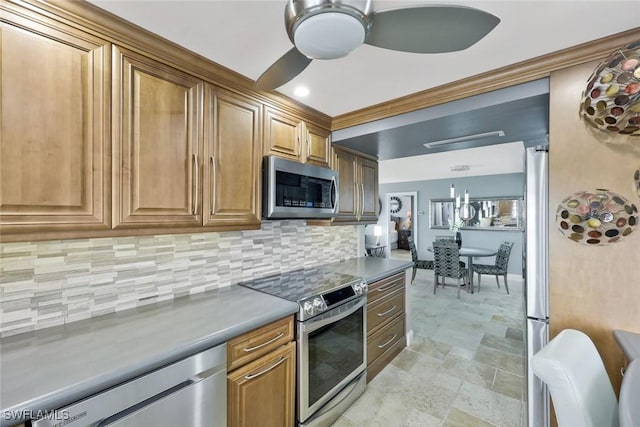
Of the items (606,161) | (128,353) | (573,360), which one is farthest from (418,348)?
(128,353)

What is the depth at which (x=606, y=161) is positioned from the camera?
4.53 ft

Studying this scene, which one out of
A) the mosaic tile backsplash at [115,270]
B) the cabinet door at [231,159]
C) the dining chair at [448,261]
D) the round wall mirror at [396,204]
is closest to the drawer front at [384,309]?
the mosaic tile backsplash at [115,270]

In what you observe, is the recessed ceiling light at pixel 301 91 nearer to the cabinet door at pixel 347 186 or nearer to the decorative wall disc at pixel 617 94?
the cabinet door at pixel 347 186

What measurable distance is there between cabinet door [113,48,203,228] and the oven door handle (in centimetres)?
93

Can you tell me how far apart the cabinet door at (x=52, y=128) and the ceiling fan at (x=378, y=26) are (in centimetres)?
94

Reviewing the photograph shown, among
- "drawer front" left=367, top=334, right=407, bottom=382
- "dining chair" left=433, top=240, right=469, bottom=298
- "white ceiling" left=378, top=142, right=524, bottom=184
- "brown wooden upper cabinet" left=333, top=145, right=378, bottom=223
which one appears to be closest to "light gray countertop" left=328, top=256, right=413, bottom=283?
"brown wooden upper cabinet" left=333, top=145, right=378, bottom=223

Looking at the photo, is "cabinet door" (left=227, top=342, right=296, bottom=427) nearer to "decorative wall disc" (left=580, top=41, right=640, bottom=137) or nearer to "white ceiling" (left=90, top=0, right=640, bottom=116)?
"white ceiling" (left=90, top=0, right=640, bottom=116)

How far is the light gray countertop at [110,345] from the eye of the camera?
848 mm

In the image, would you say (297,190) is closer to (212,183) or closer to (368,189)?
(212,183)

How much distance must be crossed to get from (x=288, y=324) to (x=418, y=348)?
1.96m

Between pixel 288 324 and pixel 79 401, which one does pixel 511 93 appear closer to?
pixel 288 324

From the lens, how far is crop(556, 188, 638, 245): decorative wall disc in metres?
1.33

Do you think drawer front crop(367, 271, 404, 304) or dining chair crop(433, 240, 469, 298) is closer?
drawer front crop(367, 271, 404, 304)

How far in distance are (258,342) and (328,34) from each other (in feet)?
4.80
